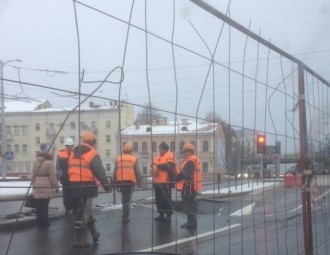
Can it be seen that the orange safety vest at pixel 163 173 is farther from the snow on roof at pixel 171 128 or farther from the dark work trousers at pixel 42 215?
the dark work trousers at pixel 42 215

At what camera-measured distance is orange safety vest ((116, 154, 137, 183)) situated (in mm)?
4117

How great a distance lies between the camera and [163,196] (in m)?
5.76

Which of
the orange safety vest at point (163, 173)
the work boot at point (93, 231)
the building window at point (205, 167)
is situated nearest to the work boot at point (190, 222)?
the work boot at point (93, 231)

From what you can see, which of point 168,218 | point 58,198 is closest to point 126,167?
point 168,218

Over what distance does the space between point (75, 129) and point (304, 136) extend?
125 inches

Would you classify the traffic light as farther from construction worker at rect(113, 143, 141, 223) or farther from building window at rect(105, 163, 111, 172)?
building window at rect(105, 163, 111, 172)

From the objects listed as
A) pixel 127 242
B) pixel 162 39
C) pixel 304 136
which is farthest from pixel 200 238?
pixel 162 39

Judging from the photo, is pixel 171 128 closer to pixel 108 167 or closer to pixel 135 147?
pixel 135 147

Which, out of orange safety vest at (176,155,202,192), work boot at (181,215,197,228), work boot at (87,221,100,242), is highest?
orange safety vest at (176,155,202,192)

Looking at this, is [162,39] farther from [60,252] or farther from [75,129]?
[60,252]

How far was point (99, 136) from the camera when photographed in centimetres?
478

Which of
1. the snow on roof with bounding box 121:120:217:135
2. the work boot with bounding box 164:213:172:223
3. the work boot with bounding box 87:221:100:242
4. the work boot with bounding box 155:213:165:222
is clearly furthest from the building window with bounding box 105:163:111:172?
the work boot with bounding box 164:213:172:223

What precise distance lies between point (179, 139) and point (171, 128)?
268 millimetres

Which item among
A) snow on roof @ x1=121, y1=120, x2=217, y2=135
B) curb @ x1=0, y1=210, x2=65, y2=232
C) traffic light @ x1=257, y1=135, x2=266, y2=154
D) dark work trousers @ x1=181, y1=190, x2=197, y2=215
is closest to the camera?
snow on roof @ x1=121, y1=120, x2=217, y2=135
